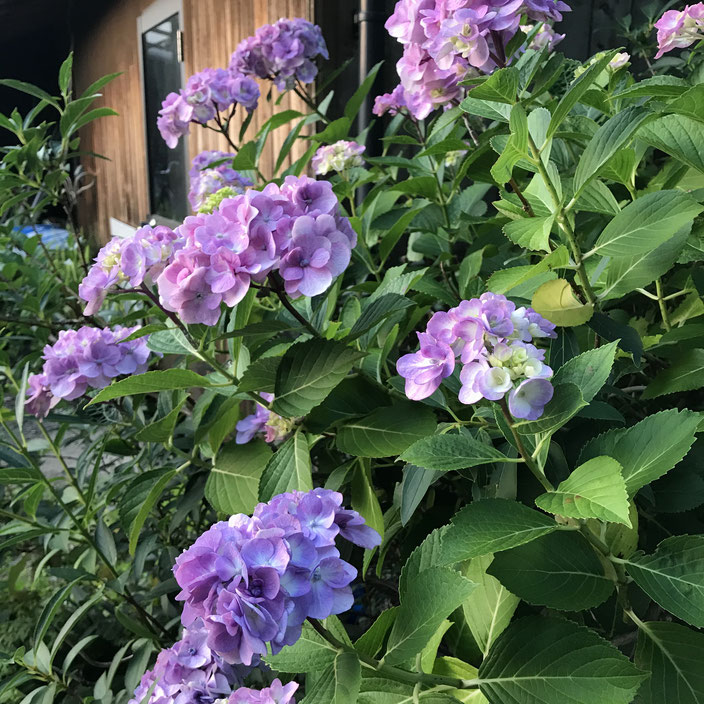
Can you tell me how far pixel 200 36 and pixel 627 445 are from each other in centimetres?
360

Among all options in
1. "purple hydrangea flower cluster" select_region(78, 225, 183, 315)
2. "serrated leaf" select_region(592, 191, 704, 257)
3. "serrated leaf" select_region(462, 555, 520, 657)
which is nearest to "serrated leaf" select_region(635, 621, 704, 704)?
"serrated leaf" select_region(462, 555, 520, 657)

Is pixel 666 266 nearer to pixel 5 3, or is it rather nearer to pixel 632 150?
pixel 632 150

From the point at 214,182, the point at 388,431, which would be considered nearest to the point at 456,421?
the point at 388,431

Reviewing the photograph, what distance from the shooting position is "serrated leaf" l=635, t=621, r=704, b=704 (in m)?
0.51

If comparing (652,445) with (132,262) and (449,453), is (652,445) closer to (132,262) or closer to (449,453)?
(449,453)

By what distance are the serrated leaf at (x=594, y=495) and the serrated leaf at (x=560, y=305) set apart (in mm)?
179

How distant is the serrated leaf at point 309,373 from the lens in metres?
0.63

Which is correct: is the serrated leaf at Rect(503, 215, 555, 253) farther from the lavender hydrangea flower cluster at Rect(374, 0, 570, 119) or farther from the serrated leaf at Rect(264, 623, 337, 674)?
the serrated leaf at Rect(264, 623, 337, 674)

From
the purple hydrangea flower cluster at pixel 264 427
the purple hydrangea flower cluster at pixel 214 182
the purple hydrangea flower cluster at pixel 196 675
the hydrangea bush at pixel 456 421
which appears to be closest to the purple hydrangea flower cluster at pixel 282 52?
the purple hydrangea flower cluster at pixel 214 182

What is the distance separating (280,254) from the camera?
0.59 metres

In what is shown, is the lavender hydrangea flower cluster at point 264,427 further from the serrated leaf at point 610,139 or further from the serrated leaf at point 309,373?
the serrated leaf at point 610,139

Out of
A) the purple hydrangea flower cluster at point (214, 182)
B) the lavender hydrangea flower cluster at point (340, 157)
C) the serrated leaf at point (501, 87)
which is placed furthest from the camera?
the purple hydrangea flower cluster at point (214, 182)

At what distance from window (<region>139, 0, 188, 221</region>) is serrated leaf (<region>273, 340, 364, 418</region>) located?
3.55 meters

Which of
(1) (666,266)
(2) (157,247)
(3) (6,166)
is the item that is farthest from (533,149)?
(3) (6,166)
